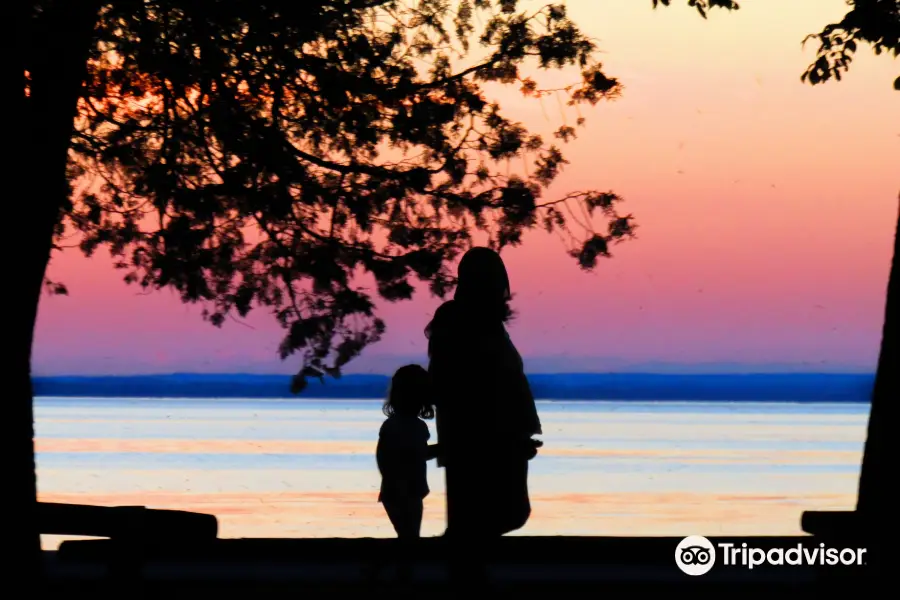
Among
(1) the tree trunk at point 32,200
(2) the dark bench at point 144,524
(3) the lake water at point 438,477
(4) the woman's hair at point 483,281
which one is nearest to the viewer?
(4) the woman's hair at point 483,281

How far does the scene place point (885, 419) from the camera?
7.23 metres

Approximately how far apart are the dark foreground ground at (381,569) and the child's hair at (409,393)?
3.44 ft

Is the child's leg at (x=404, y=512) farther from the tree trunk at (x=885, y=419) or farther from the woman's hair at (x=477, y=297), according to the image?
the tree trunk at (x=885, y=419)

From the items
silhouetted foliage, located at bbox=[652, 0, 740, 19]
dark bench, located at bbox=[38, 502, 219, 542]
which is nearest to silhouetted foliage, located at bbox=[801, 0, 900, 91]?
silhouetted foliage, located at bbox=[652, 0, 740, 19]

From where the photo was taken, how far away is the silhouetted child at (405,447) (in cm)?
826

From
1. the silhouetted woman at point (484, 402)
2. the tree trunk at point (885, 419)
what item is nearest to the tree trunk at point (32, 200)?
the silhouetted woman at point (484, 402)

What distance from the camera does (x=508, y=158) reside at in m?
11.0

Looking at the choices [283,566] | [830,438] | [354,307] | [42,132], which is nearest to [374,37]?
[354,307]

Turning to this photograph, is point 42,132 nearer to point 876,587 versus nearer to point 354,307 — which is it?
point 354,307

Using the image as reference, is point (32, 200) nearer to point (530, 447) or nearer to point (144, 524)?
point (144, 524)

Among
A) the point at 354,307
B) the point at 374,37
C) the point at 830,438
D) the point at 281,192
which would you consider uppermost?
the point at 374,37

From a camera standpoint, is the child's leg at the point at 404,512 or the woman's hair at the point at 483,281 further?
the child's leg at the point at 404,512

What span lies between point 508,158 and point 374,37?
1634mm

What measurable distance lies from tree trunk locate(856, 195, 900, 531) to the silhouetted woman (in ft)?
7.19
